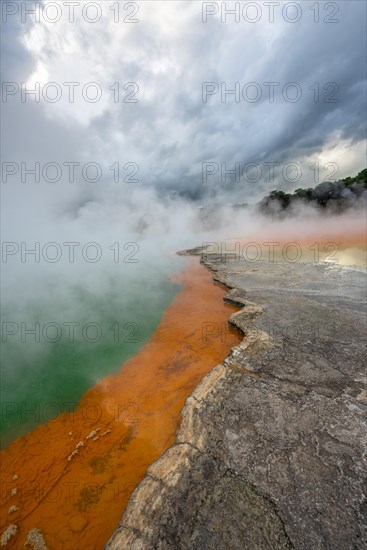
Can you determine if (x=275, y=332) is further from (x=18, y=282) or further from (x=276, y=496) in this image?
(x=18, y=282)

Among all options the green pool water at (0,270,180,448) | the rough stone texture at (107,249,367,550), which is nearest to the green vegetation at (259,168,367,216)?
the green pool water at (0,270,180,448)

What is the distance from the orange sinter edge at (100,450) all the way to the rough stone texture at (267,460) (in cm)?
68

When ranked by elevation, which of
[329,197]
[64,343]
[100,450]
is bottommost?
[100,450]

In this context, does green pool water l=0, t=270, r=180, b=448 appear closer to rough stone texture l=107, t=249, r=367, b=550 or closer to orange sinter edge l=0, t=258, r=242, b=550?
orange sinter edge l=0, t=258, r=242, b=550

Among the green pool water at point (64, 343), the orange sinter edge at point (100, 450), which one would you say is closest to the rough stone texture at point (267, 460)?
the orange sinter edge at point (100, 450)

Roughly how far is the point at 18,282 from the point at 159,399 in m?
11.5

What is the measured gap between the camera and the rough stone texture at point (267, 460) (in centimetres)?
200

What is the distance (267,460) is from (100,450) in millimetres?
2255

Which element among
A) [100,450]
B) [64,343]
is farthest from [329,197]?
[100,450]

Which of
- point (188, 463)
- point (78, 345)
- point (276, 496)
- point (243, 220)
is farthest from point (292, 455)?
point (243, 220)

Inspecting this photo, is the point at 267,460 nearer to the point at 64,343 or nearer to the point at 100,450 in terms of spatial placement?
the point at 100,450

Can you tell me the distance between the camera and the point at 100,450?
3381 millimetres

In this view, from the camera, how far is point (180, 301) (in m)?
9.00

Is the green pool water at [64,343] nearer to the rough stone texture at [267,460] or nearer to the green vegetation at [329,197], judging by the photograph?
the rough stone texture at [267,460]
